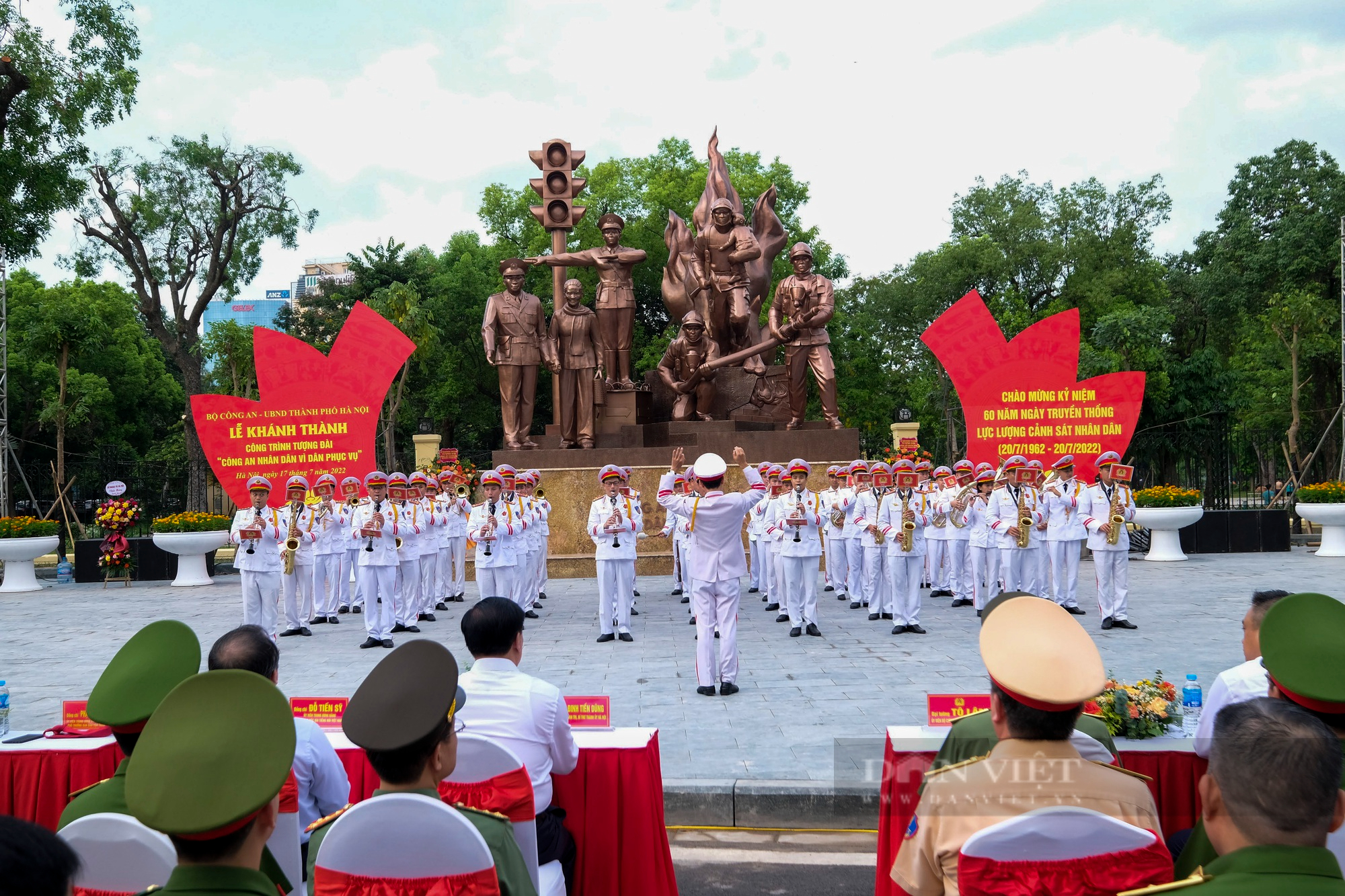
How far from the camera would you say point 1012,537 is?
40.3ft

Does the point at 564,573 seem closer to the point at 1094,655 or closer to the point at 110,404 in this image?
the point at 1094,655

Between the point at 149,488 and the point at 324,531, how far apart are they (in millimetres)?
13901

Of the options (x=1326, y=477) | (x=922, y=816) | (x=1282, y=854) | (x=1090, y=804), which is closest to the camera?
(x=1282, y=854)

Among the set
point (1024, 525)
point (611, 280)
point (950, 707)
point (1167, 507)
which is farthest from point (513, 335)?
point (950, 707)

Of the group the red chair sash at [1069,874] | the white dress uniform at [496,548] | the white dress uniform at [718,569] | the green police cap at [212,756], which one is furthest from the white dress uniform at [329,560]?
the red chair sash at [1069,874]

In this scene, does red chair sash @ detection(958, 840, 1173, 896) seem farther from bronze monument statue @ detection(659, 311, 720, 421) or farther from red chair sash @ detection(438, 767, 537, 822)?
bronze monument statue @ detection(659, 311, 720, 421)

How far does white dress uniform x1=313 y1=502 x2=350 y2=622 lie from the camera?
42.8 feet

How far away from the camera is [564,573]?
17.8 metres

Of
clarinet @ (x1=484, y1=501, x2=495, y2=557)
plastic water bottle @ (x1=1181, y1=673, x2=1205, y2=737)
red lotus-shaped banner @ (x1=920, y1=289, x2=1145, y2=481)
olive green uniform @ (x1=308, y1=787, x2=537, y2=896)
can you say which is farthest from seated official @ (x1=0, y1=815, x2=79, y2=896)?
red lotus-shaped banner @ (x1=920, y1=289, x2=1145, y2=481)

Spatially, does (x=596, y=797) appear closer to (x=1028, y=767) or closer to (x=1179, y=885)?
(x=1028, y=767)

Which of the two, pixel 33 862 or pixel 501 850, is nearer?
pixel 33 862

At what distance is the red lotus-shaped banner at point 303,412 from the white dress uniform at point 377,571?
212 inches

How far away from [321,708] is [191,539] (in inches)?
586

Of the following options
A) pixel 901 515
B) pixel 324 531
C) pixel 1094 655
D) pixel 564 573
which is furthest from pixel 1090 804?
pixel 564 573
